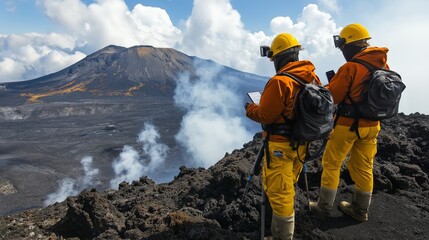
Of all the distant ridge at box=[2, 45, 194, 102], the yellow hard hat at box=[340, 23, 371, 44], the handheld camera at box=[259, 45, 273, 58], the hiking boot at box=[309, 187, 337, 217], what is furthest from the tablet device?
the distant ridge at box=[2, 45, 194, 102]

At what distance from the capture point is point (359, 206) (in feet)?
13.2

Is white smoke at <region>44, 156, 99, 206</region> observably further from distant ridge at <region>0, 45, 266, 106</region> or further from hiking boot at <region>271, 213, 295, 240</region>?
distant ridge at <region>0, 45, 266, 106</region>

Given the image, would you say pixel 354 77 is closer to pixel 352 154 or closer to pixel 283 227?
pixel 352 154

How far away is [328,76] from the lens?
4.05 meters

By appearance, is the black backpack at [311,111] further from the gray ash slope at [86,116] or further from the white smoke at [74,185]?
the white smoke at [74,185]

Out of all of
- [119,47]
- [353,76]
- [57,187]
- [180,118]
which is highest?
[119,47]

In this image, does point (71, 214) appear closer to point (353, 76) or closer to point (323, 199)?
point (323, 199)

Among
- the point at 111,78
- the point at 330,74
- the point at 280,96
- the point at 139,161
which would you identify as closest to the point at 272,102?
the point at 280,96

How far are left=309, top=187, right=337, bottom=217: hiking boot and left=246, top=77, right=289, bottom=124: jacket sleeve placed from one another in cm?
146

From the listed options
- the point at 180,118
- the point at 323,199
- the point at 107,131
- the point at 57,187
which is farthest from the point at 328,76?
the point at 180,118

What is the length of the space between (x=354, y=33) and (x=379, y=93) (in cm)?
73

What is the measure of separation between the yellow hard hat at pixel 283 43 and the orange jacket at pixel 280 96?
158 millimetres

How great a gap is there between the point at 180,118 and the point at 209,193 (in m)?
31.6

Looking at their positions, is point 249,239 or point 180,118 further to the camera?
point 180,118
